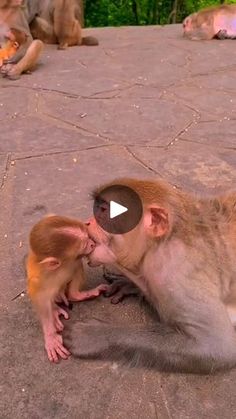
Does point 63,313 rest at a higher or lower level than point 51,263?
lower

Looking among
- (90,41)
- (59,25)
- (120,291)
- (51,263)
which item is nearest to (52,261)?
(51,263)

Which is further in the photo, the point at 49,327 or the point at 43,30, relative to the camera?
the point at 43,30

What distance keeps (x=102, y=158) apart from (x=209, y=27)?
595 cm

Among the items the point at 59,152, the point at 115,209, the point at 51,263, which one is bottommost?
the point at 59,152

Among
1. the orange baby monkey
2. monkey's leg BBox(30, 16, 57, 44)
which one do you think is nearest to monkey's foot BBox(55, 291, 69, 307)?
the orange baby monkey

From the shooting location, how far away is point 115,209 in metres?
2.41

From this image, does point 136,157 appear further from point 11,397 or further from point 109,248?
point 11,397

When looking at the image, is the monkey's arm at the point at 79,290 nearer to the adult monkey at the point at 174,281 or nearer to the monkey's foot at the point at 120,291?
the monkey's foot at the point at 120,291

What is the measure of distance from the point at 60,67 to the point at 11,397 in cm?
554

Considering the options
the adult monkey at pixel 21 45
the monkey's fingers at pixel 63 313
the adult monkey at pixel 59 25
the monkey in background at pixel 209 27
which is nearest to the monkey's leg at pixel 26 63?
the adult monkey at pixel 21 45

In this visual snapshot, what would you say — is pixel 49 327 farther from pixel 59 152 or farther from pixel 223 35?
pixel 223 35

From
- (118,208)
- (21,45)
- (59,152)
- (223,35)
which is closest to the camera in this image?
(118,208)

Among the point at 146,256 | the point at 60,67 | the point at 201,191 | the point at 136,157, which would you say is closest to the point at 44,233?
the point at 146,256

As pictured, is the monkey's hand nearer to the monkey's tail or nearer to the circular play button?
the circular play button
